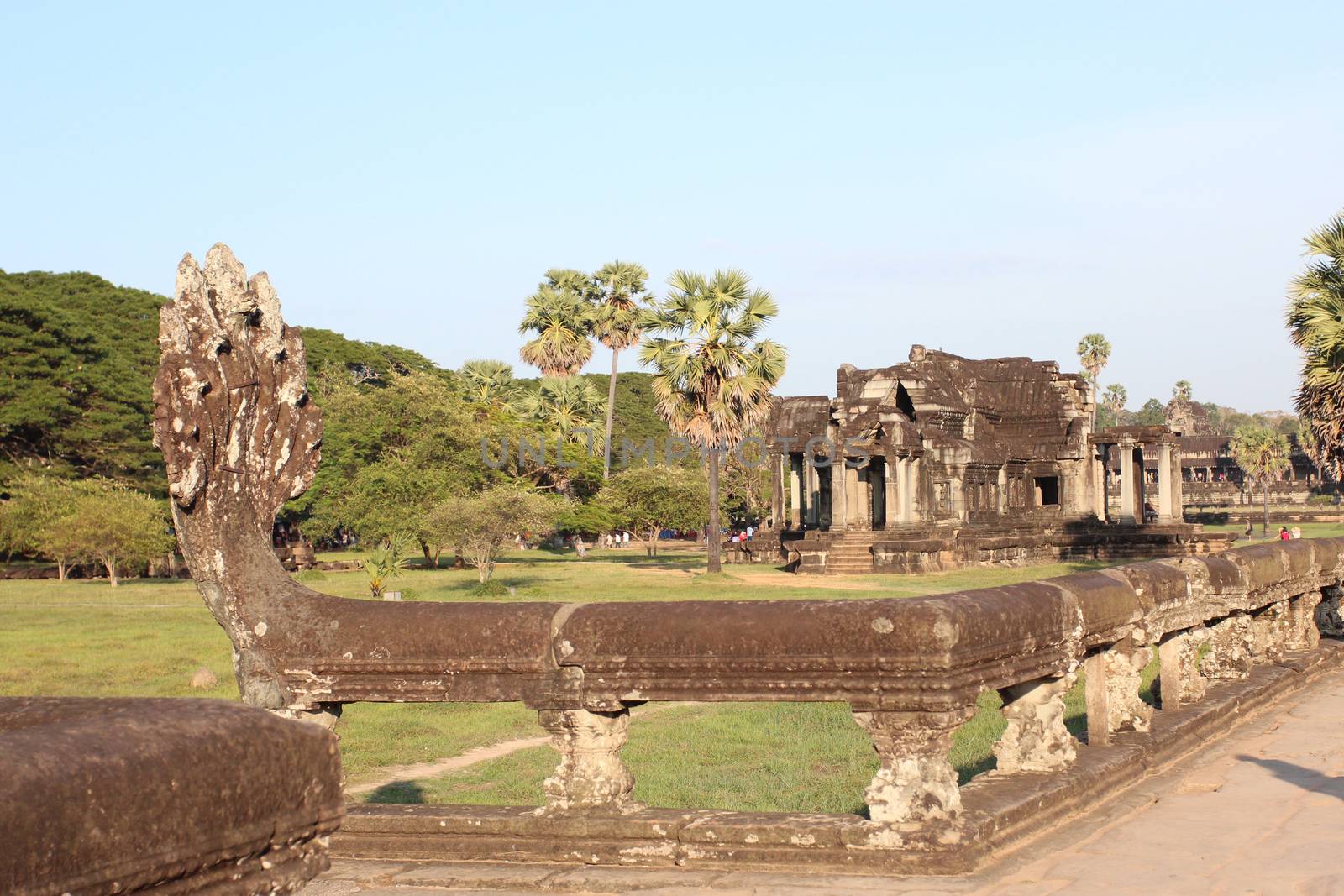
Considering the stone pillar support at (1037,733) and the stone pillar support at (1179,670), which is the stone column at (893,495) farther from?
the stone pillar support at (1037,733)

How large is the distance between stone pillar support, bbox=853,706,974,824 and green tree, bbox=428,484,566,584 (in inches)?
1337

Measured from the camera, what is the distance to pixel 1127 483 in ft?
174

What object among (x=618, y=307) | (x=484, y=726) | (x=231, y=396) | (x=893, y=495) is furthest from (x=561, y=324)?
(x=231, y=396)

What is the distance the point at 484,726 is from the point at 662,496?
4274cm

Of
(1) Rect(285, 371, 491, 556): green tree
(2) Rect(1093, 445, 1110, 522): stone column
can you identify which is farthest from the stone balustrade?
(2) Rect(1093, 445, 1110, 522): stone column

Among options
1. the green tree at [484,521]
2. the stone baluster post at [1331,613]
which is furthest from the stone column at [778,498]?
the stone baluster post at [1331,613]

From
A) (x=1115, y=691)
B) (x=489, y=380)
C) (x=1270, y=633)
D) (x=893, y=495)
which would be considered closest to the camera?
(x=1115, y=691)

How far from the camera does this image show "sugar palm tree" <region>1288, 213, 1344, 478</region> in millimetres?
25266

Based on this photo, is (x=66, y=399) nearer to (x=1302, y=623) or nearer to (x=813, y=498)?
(x=813, y=498)

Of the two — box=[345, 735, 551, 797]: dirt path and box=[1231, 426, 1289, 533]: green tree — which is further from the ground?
box=[1231, 426, 1289, 533]: green tree

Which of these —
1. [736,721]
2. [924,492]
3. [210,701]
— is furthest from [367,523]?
[210,701]

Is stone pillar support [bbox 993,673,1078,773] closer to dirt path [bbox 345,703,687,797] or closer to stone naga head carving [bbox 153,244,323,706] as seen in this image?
stone naga head carving [bbox 153,244,323,706]

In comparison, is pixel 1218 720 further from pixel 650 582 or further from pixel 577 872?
pixel 650 582

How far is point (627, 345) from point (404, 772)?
54.2m
